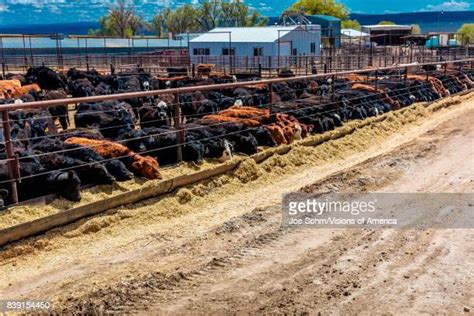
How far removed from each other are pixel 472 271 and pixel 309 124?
281 inches

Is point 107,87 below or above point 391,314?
above

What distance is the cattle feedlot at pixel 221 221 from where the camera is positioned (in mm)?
4930

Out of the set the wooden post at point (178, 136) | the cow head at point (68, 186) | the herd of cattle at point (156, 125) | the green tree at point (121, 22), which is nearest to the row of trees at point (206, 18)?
the green tree at point (121, 22)

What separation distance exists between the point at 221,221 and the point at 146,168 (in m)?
1.59

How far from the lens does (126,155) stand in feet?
26.8

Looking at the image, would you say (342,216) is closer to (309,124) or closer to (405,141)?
(309,124)

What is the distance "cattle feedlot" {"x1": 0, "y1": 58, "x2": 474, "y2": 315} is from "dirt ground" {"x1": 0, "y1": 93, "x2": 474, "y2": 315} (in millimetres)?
20

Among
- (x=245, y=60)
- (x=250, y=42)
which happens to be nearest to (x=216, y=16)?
(x=250, y=42)

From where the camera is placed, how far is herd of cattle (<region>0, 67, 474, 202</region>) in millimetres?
7355

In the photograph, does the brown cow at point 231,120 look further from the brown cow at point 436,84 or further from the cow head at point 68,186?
the brown cow at point 436,84

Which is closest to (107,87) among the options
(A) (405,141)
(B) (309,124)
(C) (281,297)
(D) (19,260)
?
(B) (309,124)

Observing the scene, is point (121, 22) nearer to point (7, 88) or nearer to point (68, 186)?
point (7, 88)

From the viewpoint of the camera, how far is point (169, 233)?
6652 millimetres

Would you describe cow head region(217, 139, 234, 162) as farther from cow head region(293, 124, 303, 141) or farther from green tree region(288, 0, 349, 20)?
green tree region(288, 0, 349, 20)
